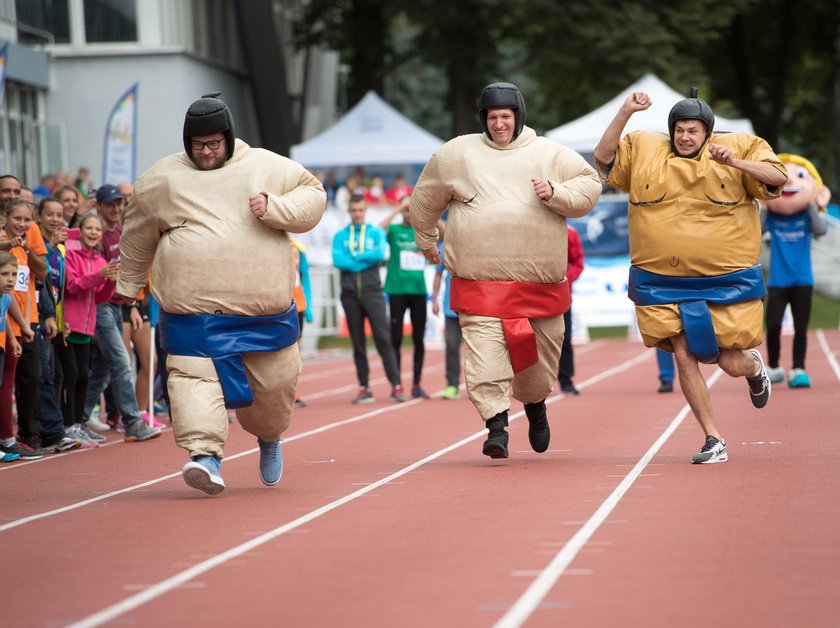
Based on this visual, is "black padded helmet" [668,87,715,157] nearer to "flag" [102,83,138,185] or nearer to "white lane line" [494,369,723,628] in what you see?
"white lane line" [494,369,723,628]

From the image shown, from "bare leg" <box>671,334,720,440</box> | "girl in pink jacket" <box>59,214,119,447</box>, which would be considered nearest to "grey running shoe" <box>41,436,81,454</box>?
"girl in pink jacket" <box>59,214,119,447</box>

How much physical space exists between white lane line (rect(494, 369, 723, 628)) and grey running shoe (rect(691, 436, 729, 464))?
34 centimetres

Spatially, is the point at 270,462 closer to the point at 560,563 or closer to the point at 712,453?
the point at 712,453

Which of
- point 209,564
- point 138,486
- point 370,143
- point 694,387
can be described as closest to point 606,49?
point 370,143

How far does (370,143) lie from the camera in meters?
33.0

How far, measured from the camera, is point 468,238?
1019 centimetres

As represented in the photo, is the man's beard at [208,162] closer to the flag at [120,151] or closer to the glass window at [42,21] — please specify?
the flag at [120,151]

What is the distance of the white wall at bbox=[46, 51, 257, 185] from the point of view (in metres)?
34.5

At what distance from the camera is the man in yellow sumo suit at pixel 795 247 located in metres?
16.2

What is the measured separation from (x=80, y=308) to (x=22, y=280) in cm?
115

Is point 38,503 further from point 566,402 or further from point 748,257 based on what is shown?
point 566,402

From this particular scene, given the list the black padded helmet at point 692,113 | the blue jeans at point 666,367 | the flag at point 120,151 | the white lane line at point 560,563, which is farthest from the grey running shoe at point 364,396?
the flag at point 120,151

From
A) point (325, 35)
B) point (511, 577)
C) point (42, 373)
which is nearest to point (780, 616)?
point (511, 577)

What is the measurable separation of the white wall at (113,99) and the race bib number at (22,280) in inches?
892
